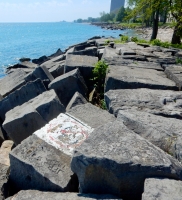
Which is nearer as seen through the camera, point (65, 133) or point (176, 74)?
point (65, 133)

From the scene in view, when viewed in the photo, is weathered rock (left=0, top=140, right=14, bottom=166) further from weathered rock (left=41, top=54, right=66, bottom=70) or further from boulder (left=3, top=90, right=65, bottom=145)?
weathered rock (left=41, top=54, right=66, bottom=70)

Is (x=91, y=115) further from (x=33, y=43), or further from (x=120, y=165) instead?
(x=33, y=43)

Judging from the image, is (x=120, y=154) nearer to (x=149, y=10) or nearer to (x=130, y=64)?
(x=130, y=64)

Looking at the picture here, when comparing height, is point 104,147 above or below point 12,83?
above

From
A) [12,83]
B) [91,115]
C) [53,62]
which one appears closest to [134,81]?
[91,115]

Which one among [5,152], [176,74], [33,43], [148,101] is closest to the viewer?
[148,101]

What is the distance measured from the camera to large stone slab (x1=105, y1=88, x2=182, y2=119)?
291cm

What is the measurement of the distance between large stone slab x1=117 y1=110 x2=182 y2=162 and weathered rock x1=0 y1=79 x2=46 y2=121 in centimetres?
243

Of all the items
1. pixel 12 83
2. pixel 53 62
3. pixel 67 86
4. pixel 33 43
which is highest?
pixel 67 86

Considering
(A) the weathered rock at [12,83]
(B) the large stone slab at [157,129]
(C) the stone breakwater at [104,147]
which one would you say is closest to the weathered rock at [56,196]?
(C) the stone breakwater at [104,147]

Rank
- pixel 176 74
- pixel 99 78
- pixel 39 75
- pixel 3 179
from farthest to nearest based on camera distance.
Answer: pixel 39 75 → pixel 99 78 → pixel 176 74 → pixel 3 179

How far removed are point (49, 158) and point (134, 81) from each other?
1827 mm

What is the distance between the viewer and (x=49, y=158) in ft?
8.28

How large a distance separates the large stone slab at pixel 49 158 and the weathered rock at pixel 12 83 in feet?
9.51
